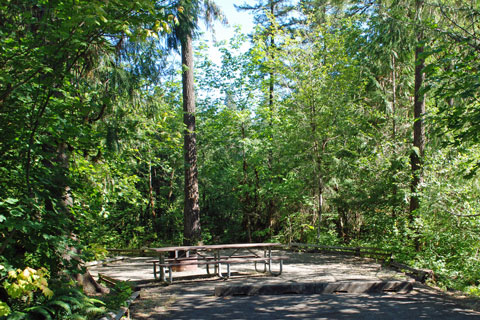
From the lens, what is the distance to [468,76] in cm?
574

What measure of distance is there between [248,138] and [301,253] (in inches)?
229

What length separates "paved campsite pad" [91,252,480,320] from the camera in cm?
606

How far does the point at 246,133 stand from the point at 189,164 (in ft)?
21.3

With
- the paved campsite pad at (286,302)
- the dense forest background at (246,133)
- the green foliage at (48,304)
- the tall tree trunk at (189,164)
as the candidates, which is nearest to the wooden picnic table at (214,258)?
the paved campsite pad at (286,302)

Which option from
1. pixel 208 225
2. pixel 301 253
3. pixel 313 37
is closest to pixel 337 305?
pixel 301 253

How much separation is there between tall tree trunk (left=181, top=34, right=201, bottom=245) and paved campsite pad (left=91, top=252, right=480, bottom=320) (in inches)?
89.0

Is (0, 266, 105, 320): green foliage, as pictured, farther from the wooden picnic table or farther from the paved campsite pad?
the wooden picnic table

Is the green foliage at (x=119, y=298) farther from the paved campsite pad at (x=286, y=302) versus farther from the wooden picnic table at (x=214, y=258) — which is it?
the wooden picnic table at (x=214, y=258)

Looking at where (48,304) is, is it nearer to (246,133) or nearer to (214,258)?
(214,258)

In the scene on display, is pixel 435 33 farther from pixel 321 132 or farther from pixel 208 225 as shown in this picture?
pixel 208 225

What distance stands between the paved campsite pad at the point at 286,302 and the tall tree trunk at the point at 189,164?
89.0 inches

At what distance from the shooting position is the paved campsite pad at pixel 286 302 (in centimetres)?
606

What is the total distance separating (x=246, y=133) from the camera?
18188 mm

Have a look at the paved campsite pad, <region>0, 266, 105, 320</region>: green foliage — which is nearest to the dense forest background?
<region>0, 266, 105, 320</region>: green foliage
